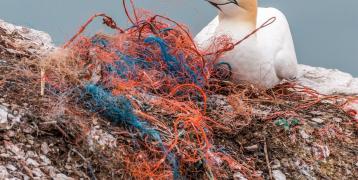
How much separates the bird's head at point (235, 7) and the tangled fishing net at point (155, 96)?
30 centimetres

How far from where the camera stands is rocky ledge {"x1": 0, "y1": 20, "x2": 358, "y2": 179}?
19.1 ft

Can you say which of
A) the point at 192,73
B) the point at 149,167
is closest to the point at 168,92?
the point at 192,73

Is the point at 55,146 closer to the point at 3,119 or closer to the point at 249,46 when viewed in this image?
the point at 3,119

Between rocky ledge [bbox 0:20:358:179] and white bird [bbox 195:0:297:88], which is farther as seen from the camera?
white bird [bbox 195:0:297:88]

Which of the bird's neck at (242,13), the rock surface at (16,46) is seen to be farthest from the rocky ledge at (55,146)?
the bird's neck at (242,13)

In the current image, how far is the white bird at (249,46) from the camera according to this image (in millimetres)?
8391

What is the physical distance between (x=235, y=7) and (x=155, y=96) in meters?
1.59

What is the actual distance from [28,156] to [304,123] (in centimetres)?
280

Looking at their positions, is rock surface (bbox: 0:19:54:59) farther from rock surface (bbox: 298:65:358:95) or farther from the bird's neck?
rock surface (bbox: 298:65:358:95)

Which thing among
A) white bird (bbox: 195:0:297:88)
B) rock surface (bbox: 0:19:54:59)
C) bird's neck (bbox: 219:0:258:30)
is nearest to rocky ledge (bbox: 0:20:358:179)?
rock surface (bbox: 0:19:54:59)

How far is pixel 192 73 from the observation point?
7902mm

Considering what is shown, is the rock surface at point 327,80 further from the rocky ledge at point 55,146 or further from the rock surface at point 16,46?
the rock surface at point 16,46

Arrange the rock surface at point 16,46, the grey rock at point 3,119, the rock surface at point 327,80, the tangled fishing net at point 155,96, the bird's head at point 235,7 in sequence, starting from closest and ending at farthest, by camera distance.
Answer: the grey rock at point 3,119
the tangled fishing net at point 155,96
the rock surface at point 16,46
the bird's head at point 235,7
the rock surface at point 327,80

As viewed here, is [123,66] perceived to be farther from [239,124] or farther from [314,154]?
[314,154]
